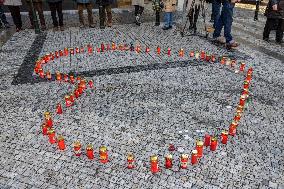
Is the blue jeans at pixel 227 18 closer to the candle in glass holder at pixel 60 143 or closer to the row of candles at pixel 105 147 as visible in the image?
the row of candles at pixel 105 147

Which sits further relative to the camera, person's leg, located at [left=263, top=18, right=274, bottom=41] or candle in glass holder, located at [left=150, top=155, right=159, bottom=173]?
person's leg, located at [left=263, top=18, right=274, bottom=41]

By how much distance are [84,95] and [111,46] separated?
150 inches

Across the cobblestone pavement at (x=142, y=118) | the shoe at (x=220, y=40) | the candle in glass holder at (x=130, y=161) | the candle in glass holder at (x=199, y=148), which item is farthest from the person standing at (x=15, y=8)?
the candle in glass holder at (x=199, y=148)

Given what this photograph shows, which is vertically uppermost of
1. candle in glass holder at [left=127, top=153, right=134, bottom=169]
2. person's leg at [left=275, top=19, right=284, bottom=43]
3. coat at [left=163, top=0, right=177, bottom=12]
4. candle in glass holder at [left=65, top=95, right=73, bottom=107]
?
coat at [left=163, top=0, right=177, bottom=12]

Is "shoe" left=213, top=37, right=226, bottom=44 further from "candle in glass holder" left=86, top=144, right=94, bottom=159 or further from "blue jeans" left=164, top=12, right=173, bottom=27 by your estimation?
"candle in glass holder" left=86, top=144, right=94, bottom=159

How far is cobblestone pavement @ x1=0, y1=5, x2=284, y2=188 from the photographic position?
466 cm

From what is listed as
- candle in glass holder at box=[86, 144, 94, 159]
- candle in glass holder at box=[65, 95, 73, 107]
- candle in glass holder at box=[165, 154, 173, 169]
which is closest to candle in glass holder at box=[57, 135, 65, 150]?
candle in glass holder at box=[86, 144, 94, 159]

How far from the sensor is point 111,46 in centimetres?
1059

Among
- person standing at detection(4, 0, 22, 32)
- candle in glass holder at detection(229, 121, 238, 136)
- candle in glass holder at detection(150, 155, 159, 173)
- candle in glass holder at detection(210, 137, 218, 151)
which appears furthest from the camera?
person standing at detection(4, 0, 22, 32)

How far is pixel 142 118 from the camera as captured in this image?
625cm

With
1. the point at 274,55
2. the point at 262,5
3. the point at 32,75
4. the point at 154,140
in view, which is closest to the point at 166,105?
the point at 154,140

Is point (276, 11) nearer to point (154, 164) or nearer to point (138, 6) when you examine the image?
point (138, 6)

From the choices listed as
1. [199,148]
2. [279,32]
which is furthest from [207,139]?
[279,32]

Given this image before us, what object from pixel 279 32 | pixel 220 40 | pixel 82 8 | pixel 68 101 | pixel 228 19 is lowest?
pixel 68 101
